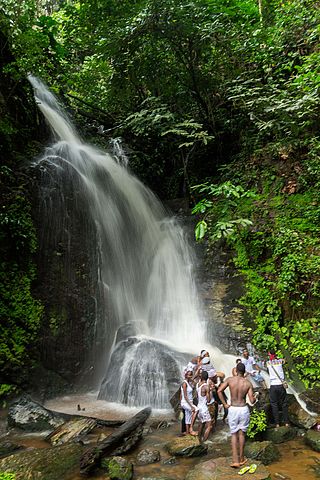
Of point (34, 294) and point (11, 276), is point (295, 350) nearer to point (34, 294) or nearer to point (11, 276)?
point (34, 294)

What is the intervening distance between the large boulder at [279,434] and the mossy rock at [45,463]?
3.16 m

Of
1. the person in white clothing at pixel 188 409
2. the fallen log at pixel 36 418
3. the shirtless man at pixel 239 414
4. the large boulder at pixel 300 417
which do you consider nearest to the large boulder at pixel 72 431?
the fallen log at pixel 36 418

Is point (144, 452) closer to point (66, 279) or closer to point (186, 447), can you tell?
point (186, 447)

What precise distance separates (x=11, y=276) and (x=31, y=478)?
5019 mm

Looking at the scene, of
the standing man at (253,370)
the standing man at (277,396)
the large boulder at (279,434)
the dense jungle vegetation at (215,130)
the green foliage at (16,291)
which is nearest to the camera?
the large boulder at (279,434)

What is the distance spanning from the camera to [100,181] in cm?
1252

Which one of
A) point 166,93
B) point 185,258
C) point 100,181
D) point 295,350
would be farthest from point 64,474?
point 166,93

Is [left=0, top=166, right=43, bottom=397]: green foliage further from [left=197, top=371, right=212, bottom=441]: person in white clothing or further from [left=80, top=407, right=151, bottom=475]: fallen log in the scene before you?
[left=197, top=371, right=212, bottom=441]: person in white clothing

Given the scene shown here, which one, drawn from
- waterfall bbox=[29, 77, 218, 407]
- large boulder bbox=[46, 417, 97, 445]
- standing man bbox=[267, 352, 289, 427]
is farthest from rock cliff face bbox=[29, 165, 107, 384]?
standing man bbox=[267, 352, 289, 427]

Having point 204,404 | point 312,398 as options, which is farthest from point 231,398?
point 312,398

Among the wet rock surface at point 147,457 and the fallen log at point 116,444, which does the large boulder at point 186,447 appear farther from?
the fallen log at point 116,444

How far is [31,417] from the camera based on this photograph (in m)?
6.75

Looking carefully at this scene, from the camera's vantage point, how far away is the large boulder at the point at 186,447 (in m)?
5.41

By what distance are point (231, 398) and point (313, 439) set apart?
168 cm
